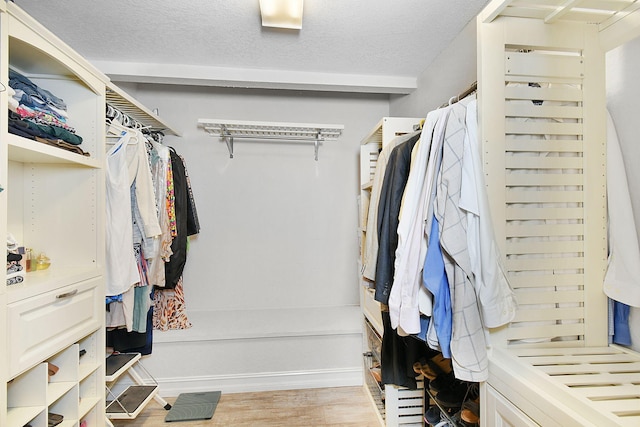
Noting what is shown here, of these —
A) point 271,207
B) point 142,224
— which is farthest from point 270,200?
point 142,224

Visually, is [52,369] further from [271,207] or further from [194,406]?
[271,207]

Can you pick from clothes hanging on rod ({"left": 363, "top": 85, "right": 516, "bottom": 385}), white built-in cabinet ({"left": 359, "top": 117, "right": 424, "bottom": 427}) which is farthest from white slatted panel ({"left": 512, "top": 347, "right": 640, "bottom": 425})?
white built-in cabinet ({"left": 359, "top": 117, "right": 424, "bottom": 427})

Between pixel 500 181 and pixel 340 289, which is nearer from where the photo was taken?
pixel 500 181

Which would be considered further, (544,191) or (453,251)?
(544,191)

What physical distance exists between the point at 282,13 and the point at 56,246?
59.9 inches

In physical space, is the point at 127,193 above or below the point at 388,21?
below

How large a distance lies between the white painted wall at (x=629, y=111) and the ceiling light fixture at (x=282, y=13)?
4.22 ft

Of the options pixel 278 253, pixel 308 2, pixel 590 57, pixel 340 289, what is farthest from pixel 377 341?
pixel 308 2

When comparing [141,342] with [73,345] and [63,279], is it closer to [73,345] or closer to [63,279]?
[73,345]

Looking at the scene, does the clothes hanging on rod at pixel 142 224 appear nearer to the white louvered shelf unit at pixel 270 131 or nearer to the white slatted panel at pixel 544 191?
the white louvered shelf unit at pixel 270 131

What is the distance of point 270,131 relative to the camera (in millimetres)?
2529

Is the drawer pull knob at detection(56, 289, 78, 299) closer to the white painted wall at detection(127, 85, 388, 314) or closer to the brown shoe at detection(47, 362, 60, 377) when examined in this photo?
the brown shoe at detection(47, 362, 60, 377)

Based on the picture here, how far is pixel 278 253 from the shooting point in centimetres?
286

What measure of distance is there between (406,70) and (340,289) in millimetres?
1877
